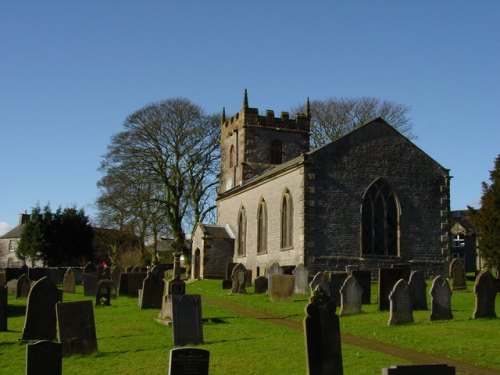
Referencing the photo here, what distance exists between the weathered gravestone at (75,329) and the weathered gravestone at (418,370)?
22.7 feet

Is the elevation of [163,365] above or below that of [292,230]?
below

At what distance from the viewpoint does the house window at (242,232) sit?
3625cm

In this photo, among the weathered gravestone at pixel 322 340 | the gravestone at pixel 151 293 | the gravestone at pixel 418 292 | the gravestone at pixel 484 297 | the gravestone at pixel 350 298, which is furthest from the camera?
the gravestone at pixel 151 293

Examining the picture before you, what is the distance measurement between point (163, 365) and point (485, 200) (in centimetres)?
2548

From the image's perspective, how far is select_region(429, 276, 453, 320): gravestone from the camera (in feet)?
52.1

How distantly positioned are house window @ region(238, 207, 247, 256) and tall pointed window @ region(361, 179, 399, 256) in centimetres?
871

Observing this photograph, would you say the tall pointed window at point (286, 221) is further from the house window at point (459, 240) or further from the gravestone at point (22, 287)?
the house window at point (459, 240)

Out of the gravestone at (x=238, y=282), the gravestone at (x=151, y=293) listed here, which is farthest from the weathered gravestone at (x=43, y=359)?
the gravestone at (x=238, y=282)

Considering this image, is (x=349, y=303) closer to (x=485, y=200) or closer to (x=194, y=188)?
(x=485, y=200)

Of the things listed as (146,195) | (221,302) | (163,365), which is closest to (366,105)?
(146,195)

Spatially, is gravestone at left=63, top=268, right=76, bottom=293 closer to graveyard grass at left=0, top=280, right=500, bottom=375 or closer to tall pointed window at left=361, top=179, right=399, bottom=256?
graveyard grass at left=0, top=280, right=500, bottom=375

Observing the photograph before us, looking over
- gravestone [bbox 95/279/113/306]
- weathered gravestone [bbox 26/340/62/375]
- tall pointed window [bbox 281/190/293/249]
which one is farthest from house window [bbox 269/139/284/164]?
weathered gravestone [bbox 26/340/62/375]

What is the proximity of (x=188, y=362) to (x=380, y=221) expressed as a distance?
22.7 meters

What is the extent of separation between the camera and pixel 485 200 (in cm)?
3228
